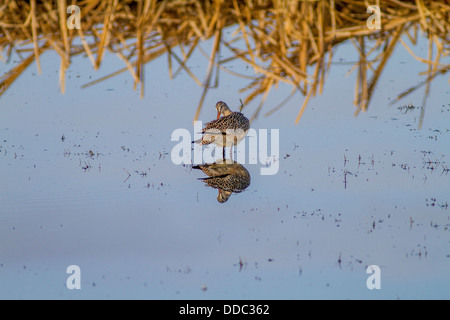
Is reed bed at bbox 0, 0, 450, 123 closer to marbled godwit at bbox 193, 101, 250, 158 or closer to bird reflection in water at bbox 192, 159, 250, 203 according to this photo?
bird reflection in water at bbox 192, 159, 250, 203

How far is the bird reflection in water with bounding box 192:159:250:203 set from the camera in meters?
8.21

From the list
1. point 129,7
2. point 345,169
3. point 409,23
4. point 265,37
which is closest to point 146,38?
point 129,7

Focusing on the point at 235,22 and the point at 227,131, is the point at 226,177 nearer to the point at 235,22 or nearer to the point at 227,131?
the point at 227,131

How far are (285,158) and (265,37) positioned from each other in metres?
6.49

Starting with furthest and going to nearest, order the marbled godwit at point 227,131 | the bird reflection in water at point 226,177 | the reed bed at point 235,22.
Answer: the marbled godwit at point 227,131 → the bird reflection in water at point 226,177 → the reed bed at point 235,22

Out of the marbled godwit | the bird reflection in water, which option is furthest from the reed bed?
the marbled godwit

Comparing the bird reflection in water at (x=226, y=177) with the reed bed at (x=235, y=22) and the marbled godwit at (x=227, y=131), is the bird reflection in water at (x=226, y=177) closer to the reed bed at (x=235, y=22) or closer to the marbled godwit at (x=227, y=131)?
the marbled godwit at (x=227, y=131)

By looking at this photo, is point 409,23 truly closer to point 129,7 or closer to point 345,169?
point 129,7

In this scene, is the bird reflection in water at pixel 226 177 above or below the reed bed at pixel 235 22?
below

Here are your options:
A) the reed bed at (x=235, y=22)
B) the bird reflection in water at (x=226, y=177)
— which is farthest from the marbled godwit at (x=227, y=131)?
the reed bed at (x=235, y=22)

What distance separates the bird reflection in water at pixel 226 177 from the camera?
26.9 feet

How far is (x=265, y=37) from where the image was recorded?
2.50 m

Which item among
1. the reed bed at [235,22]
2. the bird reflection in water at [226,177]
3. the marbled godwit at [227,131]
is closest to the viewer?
the reed bed at [235,22]

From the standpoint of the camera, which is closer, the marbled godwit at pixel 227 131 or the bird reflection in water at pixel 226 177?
the bird reflection in water at pixel 226 177
